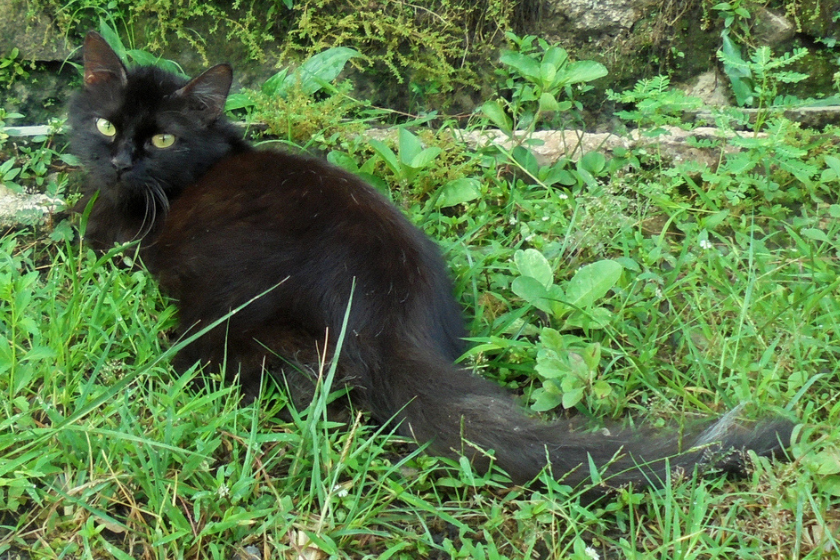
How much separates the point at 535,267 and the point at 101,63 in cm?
196

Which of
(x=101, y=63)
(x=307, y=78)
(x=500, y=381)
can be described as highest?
(x=101, y=63)

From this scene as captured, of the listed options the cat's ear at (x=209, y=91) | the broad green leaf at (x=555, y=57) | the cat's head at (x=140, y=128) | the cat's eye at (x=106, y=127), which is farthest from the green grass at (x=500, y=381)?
the cat's ear at (x=209, y=91)

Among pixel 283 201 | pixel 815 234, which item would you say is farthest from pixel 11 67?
pixel 815 234

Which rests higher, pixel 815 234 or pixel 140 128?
pixel 140 128

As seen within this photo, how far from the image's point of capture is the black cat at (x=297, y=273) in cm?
215

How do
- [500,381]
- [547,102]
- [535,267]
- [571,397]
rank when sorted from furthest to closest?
1. [547,102]
2. [535,267]
3. [500,381]
4. [571,397]

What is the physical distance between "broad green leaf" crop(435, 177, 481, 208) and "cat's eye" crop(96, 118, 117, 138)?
140 cm

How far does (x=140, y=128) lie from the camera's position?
3.03m

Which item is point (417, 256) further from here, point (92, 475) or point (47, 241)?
point (47, 241)

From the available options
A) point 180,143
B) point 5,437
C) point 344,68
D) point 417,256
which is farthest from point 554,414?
point 344,68

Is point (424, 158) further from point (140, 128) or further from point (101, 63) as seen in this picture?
point (101, 63)

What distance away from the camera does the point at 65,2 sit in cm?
406

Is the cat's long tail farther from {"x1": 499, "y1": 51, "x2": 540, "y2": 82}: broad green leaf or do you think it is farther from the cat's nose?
{"x1": 499, "y1": 51, "x2": 540, "y2": 82}: broad green leaf

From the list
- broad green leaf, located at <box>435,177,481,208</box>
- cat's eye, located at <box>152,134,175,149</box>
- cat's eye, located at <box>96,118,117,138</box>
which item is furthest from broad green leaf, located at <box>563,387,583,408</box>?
cat's eye, located at <box>96,118,117,138</box>
